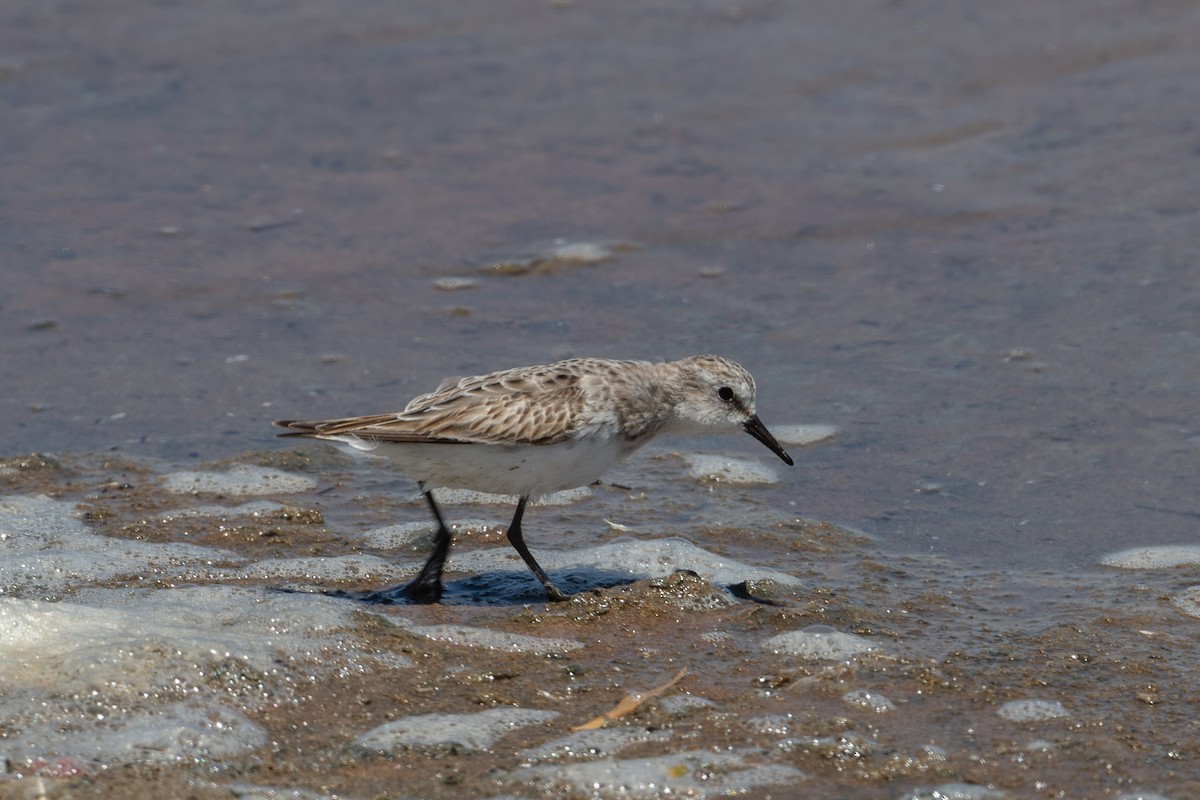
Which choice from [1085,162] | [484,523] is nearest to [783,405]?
[484,523]

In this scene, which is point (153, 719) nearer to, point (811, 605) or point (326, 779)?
point (326, 779)

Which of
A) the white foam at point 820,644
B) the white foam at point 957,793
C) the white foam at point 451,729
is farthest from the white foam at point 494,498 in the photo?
the white foam at point 957,793

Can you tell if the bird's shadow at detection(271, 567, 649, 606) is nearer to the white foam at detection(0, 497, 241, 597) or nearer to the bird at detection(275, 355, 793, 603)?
the bird at detection(275, 355, 793, 603)

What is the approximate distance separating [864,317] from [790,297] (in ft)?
1.47

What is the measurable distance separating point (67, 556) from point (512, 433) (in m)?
1.64

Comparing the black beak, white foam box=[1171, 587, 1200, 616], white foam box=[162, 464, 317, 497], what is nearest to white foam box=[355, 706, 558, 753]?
the black beak

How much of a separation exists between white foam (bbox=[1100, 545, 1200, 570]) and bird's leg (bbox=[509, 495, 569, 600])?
2.07 meters

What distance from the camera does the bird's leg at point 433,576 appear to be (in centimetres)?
511

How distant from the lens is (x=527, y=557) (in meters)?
5.19

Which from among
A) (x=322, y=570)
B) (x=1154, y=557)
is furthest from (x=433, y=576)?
(x=1154, y=557)

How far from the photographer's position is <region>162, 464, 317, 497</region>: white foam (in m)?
6.00

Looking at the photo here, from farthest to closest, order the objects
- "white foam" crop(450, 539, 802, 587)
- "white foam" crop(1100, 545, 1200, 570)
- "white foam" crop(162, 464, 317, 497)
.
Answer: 1. "white foam" crop(162, 464, 317, 497)
2. "white foam" crop(1100, 545, 1200, 570)
3. "white foam" crop(450, 539, 802, 587)

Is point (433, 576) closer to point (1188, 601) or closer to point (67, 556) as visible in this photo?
point (67, 556)

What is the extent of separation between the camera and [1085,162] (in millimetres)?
9000
